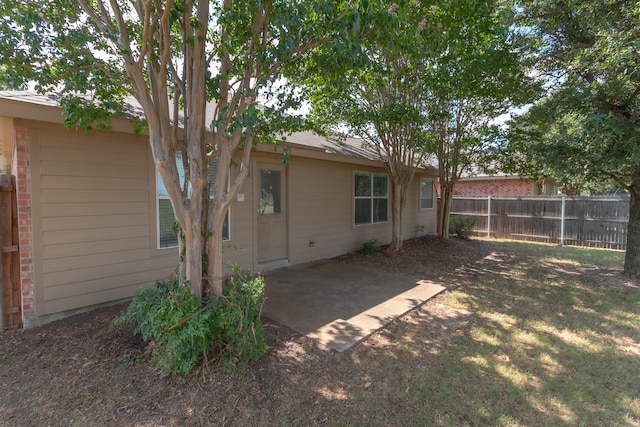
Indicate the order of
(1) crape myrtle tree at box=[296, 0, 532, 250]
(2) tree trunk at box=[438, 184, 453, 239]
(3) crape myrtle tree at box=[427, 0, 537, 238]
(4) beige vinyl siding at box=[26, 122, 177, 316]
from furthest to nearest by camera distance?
(2) tree trunk at box=[438, 184, 453, 239] → (3) crape myrtle tree at box=[427, 0, 537, 238] → (1) crape myrtle tree at box=[296, 0, 532, 250] → (4) beige vinyl siding at box=[26, 122, 177, 316]

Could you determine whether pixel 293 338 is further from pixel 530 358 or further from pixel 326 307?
pixel 530 358

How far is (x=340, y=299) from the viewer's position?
482 cm

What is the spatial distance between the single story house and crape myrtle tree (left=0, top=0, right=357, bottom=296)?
45 centimetres

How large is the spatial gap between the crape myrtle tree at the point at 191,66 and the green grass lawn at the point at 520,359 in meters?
2.11

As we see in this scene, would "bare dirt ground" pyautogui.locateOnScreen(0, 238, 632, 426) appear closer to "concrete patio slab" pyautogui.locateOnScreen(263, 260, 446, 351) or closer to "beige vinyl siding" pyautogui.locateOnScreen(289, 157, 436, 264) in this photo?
"concrete patio slab" pyautogui.locateOnScreen(263, 260, 446, 351)

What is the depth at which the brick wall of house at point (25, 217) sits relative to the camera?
3623mm

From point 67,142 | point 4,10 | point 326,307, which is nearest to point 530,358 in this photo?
point 326,307

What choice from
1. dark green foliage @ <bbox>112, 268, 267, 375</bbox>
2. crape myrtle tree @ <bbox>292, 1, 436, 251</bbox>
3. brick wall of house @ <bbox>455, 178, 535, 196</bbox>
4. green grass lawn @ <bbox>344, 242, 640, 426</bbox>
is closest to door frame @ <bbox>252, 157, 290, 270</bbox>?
crape myrtle tree @ <bbox>292, 1, 436, 251</bbox>

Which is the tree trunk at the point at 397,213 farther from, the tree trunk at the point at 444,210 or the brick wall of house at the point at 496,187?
the brick wall of house at the point at 496,187

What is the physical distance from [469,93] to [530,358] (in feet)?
17.8

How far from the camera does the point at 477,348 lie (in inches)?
134

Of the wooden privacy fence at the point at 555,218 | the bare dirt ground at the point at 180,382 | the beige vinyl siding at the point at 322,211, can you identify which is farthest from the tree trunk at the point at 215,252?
the wooden privacy fence at the point at 555,218

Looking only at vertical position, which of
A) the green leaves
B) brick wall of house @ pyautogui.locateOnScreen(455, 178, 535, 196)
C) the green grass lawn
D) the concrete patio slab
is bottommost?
the green grass lawn

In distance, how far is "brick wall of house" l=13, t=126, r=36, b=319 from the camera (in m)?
3.62
